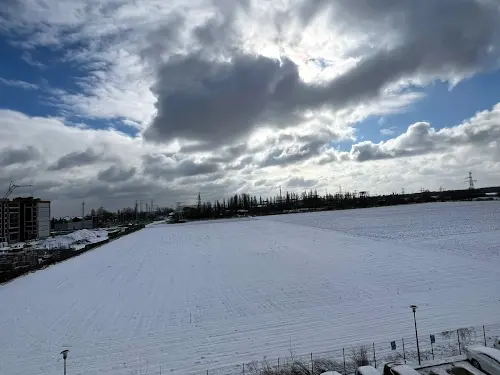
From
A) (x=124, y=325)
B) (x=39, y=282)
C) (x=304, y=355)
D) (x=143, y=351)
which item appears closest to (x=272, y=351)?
(x=304, y=355)

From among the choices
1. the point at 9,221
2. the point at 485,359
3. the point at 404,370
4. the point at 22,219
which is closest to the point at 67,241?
the point at 9,221

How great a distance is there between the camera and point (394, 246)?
47250 millimetres

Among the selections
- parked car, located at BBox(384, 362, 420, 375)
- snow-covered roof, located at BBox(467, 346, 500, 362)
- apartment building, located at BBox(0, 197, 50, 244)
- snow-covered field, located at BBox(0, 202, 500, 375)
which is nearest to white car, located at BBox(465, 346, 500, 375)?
snow-covered roof, located at BBox(467, 346, 500, 362)

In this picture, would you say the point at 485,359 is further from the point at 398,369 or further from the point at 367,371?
the point at 367,371

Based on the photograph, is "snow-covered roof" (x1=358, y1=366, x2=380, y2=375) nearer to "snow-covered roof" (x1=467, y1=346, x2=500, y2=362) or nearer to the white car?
the white car

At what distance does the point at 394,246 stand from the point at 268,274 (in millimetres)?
22145

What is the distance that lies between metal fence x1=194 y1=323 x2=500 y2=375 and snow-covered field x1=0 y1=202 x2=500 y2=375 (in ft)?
2.59

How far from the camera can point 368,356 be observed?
1633 cm

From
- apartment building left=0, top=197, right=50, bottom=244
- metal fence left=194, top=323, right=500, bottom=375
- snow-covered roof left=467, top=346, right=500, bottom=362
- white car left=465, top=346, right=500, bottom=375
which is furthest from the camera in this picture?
apartment building left=0, top=197, right=50, bottom=244

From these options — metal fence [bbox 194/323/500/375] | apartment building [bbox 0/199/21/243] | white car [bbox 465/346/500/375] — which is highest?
apartment building [bbox 0/199/21/243]

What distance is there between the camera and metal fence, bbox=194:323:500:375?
15.4 m

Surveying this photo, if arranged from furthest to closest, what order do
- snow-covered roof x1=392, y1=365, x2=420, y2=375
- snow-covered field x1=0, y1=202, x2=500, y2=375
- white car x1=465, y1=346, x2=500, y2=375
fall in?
snow-covered field x1=0, y1=202, x2=500, y2=375 → white car x1=465, y1=346, x2=500, y2=375 → snow-covered roof x1=392, y1=365, x2=420, y2=375

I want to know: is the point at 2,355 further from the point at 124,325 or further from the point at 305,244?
the point at 305,244

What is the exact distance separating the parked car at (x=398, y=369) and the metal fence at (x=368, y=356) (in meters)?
1.28
